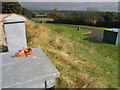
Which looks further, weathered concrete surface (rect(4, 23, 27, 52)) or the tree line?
the tree line

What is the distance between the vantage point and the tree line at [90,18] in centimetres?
2724

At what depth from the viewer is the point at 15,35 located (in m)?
2.60

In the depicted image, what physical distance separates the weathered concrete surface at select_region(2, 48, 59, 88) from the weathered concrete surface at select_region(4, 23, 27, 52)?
2.51 feet

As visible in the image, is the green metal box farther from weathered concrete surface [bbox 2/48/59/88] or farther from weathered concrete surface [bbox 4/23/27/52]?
weathered concrete surface [bbox 2/48/59/88]

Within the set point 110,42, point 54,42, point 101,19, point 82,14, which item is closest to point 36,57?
point 54,42

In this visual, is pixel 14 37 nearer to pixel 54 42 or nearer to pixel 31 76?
pixel 31 76

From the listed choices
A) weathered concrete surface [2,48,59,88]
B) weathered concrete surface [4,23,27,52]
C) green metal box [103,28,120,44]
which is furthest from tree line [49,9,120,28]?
weathered concrete surface [2,48,59,88]

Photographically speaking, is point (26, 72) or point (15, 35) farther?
A: point (15, 35)

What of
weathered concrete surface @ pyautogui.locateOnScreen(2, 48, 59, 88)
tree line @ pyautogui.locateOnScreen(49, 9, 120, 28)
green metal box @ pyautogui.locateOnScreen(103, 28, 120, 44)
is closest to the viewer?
weathered concrete surface @ pyautogui.locateOnScreen(2, 48, 59, 88)

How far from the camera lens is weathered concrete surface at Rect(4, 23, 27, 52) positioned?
2.52 m

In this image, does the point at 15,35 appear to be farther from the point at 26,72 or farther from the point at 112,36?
the point at 112,36

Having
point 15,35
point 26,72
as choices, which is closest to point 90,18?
point 15,35

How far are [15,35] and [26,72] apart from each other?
1461mm

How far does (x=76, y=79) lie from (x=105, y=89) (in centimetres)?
91
